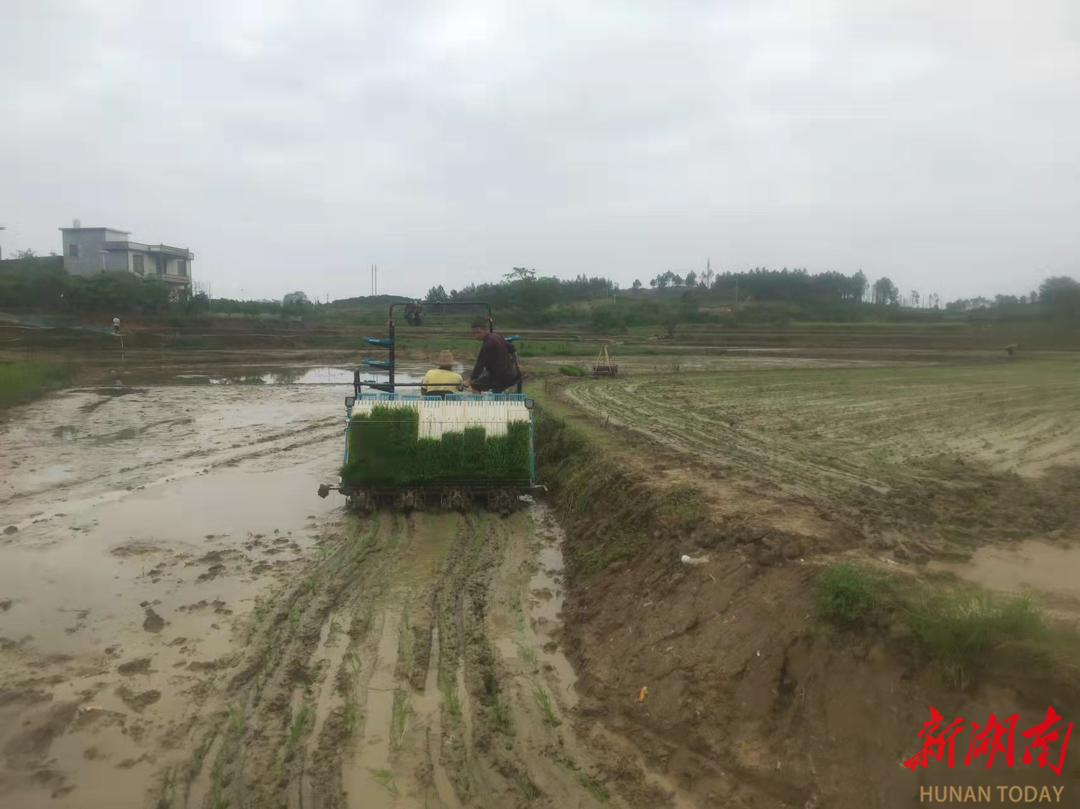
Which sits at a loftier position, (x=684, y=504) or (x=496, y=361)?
(x=496, y=361)

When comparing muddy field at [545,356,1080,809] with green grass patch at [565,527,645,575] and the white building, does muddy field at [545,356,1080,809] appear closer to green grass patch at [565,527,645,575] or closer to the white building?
green grass patch at [565,527,645,575]

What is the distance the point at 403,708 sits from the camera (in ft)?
14.2

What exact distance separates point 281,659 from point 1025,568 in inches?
201

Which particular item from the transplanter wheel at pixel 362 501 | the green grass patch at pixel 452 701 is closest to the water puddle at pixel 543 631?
the green grass patch at pixel 452 701

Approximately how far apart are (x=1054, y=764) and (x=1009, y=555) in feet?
9.93

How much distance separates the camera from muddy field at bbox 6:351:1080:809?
140 inches

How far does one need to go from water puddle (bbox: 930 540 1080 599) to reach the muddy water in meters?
5.02

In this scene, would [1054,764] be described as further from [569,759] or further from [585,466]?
[585,466]

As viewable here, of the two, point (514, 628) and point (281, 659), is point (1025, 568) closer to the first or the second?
point (514, 628)

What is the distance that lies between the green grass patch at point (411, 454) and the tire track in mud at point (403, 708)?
1.79m

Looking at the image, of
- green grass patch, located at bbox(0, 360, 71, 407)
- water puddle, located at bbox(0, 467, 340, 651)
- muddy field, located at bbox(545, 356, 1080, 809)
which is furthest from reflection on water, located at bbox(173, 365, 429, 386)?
muddy field, located at bbox(545, 356, 1080, 809)

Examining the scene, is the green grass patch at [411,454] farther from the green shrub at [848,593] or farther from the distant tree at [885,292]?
the distant tree at [885,292]

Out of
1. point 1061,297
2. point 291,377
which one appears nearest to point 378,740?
point 1061,297

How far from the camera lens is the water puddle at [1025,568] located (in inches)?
191
